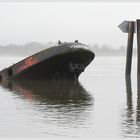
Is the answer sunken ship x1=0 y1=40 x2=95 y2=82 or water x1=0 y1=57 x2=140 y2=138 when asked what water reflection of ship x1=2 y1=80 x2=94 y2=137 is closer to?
water x1=0 y1=57 x2=140 y2=138

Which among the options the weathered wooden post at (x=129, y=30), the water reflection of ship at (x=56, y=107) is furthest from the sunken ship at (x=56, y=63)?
the weathered wooden post at (x=129, y=30)

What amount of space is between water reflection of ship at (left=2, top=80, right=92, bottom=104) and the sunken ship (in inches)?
23.1

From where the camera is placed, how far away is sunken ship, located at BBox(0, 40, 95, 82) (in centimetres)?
2992

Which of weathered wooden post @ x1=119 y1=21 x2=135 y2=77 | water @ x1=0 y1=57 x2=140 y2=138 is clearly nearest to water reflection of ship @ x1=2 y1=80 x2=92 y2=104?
water @ x1=0 y1=57 x2=140 y2=138

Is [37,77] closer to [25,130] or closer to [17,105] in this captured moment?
[17,105]

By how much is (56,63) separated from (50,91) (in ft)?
17.3

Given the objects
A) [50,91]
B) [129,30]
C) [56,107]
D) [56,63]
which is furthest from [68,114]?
[129,30]

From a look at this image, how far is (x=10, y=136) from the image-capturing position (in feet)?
41.2

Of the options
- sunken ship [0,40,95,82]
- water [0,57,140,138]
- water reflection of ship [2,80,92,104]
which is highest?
sunken ship [0,40,95,82]

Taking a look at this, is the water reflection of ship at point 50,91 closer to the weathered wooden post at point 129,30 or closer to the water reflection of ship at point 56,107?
the water reflection of ship at point 56,107

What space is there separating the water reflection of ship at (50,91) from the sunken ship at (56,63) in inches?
23.1

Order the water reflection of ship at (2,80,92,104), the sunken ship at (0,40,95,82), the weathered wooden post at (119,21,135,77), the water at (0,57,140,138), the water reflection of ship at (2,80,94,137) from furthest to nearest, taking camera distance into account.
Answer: the weathered wooden post at (119,21,135,77) → the sunken ship at (0,40,95,82) → the water reflection of ship at (2,80,92,104) → the water reflection of ship at (2,80,94,137) → the water at (0,57,140,138)

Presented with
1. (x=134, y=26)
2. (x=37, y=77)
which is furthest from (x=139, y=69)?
(x=37, y=77)

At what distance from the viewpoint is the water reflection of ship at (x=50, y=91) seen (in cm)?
2138
